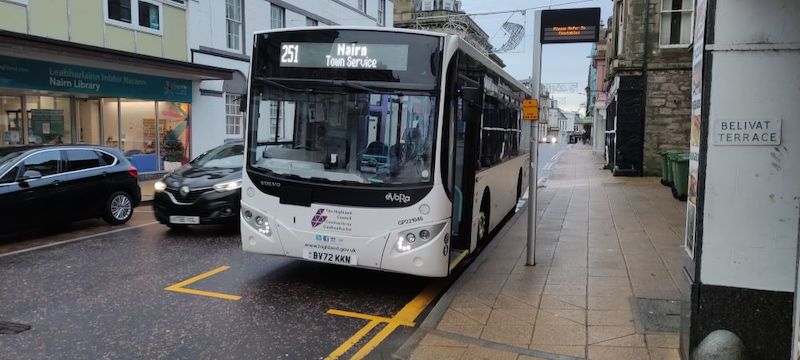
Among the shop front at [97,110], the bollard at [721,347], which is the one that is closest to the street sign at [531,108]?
the bollard at [721,347]

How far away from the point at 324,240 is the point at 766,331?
4.03 meters

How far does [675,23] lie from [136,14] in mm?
17080

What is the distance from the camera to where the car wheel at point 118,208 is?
10.7m

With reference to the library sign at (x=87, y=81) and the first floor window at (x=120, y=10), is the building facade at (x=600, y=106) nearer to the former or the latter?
the library sign at (x=87, y=81)

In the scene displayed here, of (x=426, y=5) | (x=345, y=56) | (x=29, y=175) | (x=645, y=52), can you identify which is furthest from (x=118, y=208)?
(x=426, y=5)

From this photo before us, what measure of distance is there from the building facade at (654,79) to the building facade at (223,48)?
1271 centimetres

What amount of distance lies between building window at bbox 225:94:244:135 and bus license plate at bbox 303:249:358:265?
15.2m

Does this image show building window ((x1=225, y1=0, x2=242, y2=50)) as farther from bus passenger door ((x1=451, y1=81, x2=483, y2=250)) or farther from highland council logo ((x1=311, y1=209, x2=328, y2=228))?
highland council logo ((x1=311, y1=209, x2=328, y2=228))

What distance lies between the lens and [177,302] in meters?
6.18

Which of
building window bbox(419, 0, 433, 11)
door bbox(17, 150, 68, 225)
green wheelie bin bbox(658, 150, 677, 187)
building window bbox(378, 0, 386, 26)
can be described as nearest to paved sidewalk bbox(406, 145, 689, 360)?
green wheelie bin bbox(658, 150, 677, 187)

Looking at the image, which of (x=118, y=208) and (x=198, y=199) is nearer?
(x=198, y=199)

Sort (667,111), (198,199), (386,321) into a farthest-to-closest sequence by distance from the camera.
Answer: (667,111) → (198,199) → (386,321)

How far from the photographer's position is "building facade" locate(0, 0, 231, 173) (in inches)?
542

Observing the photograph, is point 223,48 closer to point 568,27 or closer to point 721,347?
point 568,27
